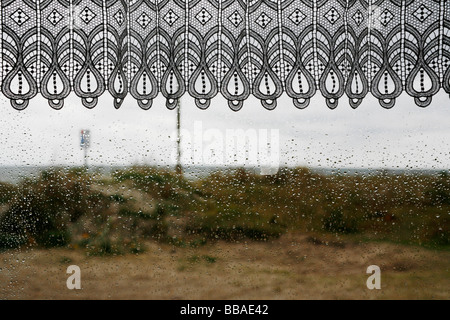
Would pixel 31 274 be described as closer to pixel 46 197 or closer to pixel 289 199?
pixel 46 197

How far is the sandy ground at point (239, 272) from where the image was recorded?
1.06 m

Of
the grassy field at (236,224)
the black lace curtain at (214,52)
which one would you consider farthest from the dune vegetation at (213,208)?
the black lace curtain at (214,52)

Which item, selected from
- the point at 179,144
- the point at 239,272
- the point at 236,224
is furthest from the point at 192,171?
the point at 239,272

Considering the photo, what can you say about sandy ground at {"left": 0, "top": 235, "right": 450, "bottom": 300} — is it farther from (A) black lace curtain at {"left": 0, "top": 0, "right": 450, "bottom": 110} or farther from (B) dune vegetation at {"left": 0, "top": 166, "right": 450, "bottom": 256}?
(A) black lace curtain at {"left": 0, "top": 0, "right": 450, "bottom": 110}

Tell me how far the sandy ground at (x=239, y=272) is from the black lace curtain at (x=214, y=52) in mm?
443

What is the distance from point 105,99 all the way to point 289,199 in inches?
24.3

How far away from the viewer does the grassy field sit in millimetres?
1045

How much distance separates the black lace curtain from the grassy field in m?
0.27

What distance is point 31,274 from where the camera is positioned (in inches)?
42.1

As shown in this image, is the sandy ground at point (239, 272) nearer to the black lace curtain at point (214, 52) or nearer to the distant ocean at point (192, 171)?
the distant ocean at point (192, 171)

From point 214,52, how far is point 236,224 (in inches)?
19.4

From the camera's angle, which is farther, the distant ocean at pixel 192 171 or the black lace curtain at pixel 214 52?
the distant ocean at pixel 192 171

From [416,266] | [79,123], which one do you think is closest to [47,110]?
[79,123]

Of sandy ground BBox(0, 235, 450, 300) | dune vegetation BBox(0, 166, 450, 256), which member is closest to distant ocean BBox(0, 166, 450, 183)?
dune vegetation BBox(0, 166, 450, 256)
